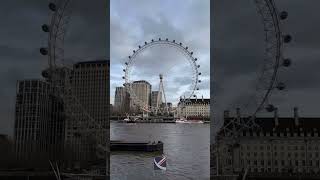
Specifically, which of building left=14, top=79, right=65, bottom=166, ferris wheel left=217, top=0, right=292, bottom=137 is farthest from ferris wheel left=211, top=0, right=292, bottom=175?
building left=14, top=79, right=65, bottom=166

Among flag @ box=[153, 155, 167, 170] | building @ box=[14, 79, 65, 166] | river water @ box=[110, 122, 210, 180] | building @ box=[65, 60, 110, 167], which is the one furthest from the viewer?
building @ box=[14, 79, 65, 166]

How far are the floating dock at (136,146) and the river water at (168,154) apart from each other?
41 centimetres

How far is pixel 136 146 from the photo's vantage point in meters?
35.5

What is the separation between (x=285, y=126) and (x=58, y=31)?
13.2 m

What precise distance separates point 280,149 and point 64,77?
1106cm

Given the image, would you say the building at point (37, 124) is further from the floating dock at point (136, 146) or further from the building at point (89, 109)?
the floating dock at point (136, 146)

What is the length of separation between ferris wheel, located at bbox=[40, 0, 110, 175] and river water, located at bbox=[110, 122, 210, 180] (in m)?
2.02

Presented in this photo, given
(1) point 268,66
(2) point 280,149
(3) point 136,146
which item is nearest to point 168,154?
(3) point 136,146

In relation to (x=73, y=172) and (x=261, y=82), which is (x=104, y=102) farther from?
(x=261, y=82)

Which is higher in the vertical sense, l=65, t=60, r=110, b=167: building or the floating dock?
l=65, t=60, r=110, b=167: building

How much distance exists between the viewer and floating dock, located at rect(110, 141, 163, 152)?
33906 millimetres

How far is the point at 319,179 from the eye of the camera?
24.0 meters

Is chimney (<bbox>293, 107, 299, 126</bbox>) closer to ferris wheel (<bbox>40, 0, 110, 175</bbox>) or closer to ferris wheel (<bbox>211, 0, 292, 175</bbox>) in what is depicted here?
ferris wheel (<bbox>211, 0, 292, 175</bbox>)

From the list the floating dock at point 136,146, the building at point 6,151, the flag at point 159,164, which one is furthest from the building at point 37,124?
the flag at point 159,164
